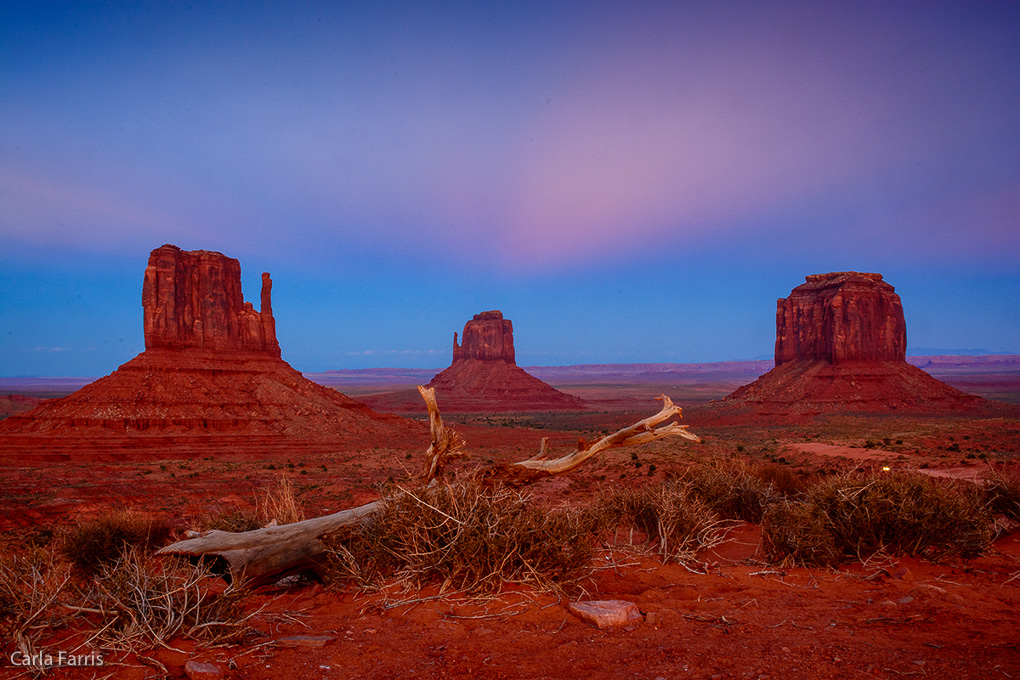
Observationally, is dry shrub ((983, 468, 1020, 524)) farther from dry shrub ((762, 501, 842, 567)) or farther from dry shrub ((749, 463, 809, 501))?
dry shrub ((762, 501, 842, 567))

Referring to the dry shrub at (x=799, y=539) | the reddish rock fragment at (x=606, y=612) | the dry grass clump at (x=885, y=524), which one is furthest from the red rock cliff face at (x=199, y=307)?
the dry grass clump at (x=885, y=524)

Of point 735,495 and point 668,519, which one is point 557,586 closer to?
point 668,519

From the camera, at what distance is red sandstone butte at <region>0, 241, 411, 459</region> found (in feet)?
121

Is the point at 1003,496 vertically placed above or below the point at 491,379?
above

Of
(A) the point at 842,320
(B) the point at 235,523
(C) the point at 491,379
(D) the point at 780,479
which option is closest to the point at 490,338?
(C) the point at 491,379

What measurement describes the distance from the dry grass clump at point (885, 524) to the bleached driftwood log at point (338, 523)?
2.33 m

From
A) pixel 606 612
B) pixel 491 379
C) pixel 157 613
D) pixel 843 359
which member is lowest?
pixel 491 379

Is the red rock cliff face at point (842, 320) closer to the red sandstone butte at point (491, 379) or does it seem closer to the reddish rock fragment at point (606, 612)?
the red sandstone butte at point (491, 379)

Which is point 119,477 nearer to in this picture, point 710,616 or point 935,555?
point 710,616

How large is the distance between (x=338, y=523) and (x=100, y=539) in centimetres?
428

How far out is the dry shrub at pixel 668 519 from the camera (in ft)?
24.7

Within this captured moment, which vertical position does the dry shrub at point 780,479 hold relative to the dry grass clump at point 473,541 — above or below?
below

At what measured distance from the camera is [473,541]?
5.36 meters

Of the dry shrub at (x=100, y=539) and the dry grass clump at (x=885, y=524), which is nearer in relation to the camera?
the dry grass clump at (x=885, y=524)
